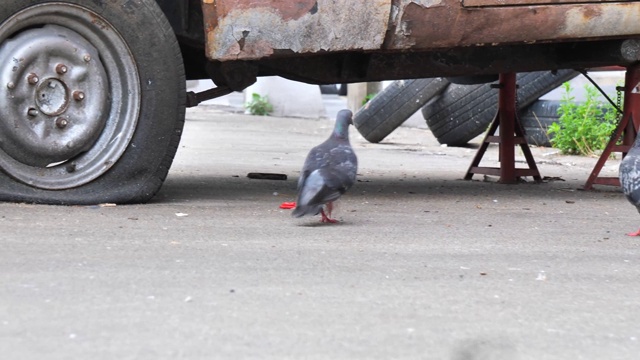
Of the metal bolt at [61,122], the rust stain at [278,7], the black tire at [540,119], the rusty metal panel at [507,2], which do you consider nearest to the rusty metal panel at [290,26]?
the rust stain at [278,7]

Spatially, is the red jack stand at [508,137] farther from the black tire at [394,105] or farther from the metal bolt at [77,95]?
the metal bolt at [77,95]

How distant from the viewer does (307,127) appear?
50.5 feet

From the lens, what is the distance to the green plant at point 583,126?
1141cm

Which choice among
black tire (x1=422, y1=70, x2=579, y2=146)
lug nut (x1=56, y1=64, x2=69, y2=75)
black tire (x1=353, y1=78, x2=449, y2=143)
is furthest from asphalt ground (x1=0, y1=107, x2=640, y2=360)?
black tire (x1=422, y1=70, x2=579, y2=146)

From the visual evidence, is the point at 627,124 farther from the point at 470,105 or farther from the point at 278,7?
the point at 470,105

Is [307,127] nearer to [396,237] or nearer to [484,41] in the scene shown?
[484,41]

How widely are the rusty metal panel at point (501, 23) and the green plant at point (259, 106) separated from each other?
38.1 ft

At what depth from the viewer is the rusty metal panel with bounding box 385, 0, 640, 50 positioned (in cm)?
625

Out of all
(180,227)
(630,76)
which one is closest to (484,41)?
(630,76)

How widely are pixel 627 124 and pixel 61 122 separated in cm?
387

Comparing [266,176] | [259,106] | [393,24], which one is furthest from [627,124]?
[259,106]

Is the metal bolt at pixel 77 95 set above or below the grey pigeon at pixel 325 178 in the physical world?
above

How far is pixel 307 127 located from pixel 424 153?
13.3 ft

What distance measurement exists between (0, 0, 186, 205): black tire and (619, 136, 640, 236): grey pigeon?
2357mm
